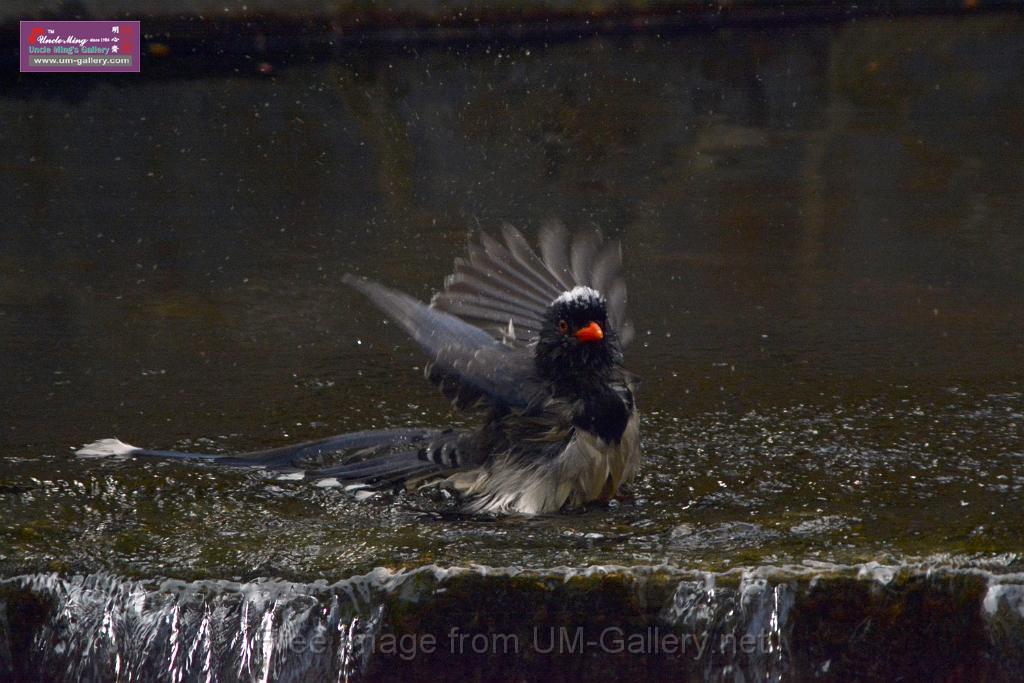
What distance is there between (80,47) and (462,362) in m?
4.91

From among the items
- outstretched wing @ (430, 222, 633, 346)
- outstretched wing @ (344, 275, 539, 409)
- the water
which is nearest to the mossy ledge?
the water

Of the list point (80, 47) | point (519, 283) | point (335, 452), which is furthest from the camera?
point (80, 47)

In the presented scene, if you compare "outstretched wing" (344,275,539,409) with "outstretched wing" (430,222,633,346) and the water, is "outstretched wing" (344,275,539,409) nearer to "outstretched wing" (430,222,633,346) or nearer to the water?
the water

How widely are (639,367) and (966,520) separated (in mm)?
2266

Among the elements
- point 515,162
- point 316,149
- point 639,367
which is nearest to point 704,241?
point 515,162

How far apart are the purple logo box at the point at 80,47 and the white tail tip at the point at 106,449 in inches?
160

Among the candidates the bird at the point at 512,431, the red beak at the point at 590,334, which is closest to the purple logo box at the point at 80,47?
the bird at the point at 512,431

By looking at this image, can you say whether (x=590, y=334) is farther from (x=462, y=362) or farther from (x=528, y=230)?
(x=528, y=230)

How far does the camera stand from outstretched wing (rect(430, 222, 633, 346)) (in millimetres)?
4305

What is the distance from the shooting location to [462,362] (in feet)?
12.1

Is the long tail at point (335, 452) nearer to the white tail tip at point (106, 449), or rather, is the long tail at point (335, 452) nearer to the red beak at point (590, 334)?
the white tail tip at point (106, 449)

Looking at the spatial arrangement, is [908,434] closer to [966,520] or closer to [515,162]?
[966,520]

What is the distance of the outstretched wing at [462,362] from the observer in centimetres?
369

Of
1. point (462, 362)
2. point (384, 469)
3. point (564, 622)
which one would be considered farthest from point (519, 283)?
point (564, 622)
